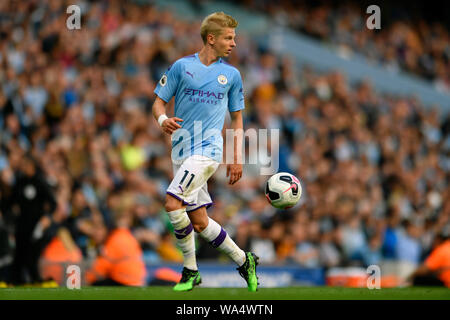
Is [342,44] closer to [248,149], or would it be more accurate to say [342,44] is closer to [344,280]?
[248,149]

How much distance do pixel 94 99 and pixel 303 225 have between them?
15.9 ft

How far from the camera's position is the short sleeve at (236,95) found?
26.7 ft

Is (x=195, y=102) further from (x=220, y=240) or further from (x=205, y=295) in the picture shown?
(x=205, y=295)

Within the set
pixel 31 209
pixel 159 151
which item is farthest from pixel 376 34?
pixel 31 209

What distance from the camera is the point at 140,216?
13828 mm

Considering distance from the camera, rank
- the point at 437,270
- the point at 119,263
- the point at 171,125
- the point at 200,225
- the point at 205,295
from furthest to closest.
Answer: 1. the point at 437,270
2. the point at 119,263
3. the point at 200,225
4. the point at 171,125
5. the point at 205,295

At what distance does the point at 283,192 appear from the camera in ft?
27.0

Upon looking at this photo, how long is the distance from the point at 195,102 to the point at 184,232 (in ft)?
4.31

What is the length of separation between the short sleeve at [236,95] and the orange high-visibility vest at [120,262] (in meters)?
4.38

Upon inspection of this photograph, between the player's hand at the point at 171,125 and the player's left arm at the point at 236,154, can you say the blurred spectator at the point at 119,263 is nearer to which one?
the player's left arm at the point at 236,154

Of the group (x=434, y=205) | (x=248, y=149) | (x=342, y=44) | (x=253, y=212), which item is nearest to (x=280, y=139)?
(x=248, y=149)

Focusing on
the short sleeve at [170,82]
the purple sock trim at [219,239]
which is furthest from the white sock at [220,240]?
the short sleeve at [170,82]

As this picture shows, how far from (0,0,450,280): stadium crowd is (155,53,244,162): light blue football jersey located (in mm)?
4284
